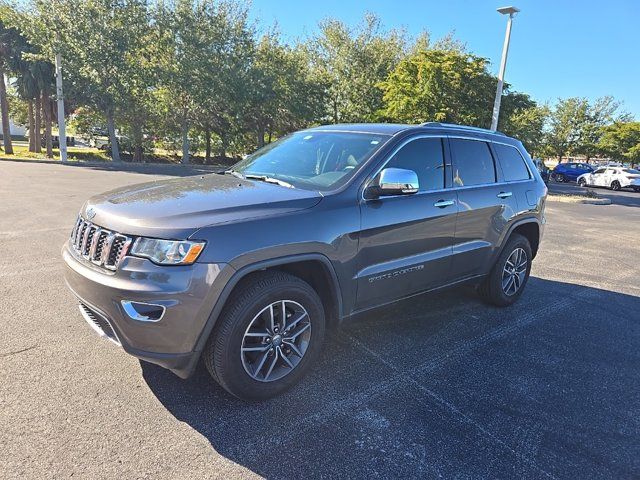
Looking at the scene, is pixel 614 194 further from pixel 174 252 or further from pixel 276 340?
pixel 174 252

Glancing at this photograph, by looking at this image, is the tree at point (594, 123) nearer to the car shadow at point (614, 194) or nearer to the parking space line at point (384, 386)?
the car shadow at point (614, 194)

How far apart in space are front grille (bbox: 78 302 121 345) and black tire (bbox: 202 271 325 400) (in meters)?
0.56

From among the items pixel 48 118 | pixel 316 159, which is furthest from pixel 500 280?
pixel 48 118

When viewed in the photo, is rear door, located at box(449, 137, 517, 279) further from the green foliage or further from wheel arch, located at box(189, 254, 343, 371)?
the green foliage

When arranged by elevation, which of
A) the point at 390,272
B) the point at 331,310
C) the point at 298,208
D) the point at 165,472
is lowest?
the point at 165,472

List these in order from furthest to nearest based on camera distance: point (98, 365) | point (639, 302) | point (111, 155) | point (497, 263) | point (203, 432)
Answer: point (111, 155) < point (639, 302) < point (497, 263) < point (98, 365) < point (203, 432)

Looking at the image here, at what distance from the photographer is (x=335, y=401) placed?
9.87 ft

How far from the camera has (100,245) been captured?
274 centimetres

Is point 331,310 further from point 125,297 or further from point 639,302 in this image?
point 639,302

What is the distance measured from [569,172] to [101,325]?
3832 centimetres

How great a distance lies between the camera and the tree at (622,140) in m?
45.3

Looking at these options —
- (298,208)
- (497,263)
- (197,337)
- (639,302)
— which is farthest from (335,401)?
(639,302)

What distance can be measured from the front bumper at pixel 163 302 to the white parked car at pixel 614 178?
32547 millimetres

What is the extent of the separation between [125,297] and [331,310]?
4.71 ft
